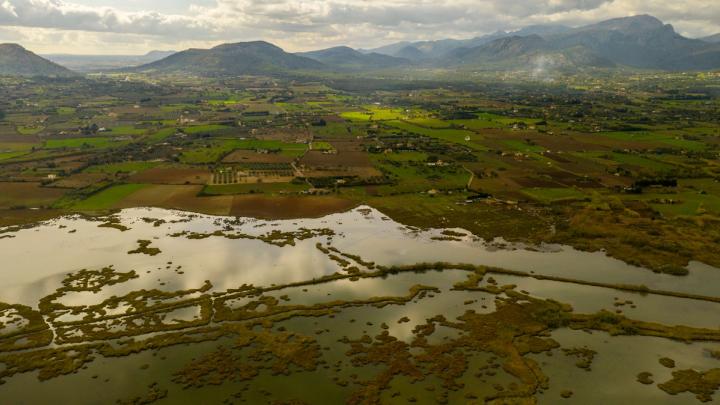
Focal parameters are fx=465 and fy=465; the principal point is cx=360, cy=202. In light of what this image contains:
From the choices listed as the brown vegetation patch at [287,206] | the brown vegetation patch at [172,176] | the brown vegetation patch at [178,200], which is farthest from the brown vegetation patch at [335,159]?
the brown vegetation patch at [178,200]

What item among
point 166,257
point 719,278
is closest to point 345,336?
point 166,257

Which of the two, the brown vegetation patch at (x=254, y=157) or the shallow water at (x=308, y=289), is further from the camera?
the brown vegetation patch at (x=254, y=157)

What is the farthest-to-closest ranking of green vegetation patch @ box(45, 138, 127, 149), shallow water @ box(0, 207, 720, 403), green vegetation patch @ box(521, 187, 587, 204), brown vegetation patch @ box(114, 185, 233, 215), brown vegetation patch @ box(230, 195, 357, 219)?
green vegetation patch @ box(45, 138, 127, 149) < green vegetation patch @ box(521, 187, 587, 204) < brown vegetation patch @ box(114, 185, 233, 215) < brown vegetation patch @ box(230, 195, 357, 219) < shallow water @ box(0, 207, 720, 403)

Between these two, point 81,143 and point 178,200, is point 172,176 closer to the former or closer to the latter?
point 178,200

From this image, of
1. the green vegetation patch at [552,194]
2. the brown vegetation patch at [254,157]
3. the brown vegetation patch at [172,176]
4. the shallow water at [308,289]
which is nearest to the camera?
the shallow water at [308,289]

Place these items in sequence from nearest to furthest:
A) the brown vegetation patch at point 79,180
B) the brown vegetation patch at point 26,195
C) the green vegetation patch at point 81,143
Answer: the brown vegetation patch at point 26,195 → the brown vegetation patch at point 79,180 → the green vegetation patch at point 81,143

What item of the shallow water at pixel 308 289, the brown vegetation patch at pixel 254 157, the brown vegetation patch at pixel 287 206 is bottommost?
the shallow water at pixel 308 289

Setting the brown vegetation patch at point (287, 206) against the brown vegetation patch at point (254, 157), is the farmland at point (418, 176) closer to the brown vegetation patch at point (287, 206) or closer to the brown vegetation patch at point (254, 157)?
the brown vegetation patch at point (254, 157)

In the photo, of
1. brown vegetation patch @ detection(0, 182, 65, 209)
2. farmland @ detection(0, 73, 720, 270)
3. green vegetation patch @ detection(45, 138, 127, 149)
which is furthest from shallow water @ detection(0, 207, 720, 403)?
green vegetation patch @ detection(45, 138, 127, 149)

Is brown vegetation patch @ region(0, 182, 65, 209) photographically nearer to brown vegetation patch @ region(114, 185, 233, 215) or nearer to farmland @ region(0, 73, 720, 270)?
farmland @ region(0, 73, 720, 270)
